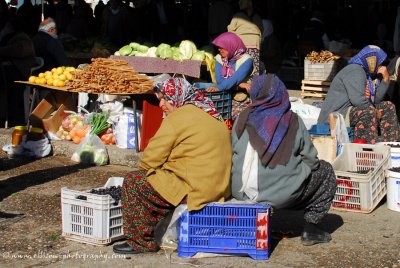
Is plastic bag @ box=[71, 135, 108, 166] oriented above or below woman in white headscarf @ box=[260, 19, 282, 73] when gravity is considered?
below

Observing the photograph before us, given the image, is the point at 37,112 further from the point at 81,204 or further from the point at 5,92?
the point at 81,204

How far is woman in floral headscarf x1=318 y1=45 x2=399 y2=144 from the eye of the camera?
771 cm

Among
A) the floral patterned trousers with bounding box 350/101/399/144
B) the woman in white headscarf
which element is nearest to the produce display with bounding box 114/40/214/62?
the floral patterned trousers with bounding box 350/101/399/144

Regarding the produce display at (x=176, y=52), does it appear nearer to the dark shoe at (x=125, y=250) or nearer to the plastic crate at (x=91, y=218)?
the plastic crate at (x=91, y=218)

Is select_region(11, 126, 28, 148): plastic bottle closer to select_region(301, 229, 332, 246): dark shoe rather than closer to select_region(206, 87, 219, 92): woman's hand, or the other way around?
select_region(206, 87, 219, 92): woman's hand

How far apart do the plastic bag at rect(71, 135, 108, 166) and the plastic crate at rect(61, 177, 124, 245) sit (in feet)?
9.34

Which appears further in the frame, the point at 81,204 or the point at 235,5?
the point at 235,5

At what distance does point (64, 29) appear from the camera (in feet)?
55.4

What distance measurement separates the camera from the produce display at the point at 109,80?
27.3 ft

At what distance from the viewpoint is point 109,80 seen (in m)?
8.49

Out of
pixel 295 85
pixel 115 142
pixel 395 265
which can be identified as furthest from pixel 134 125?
pixel 295 85

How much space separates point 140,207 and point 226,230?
2.09 feet

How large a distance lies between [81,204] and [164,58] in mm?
4669

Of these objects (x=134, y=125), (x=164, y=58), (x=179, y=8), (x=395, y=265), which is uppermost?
(x=179, y=8)
